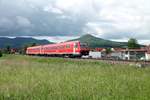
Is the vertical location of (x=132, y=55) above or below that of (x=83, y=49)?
below

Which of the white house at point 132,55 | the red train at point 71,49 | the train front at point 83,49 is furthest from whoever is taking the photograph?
the white house at point 132,55

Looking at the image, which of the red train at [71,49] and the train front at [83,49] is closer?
the red train at [71,49]

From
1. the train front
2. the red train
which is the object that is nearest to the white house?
the red train

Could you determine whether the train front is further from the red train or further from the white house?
the white house

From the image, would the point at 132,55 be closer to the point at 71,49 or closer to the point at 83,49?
the point at 71,49

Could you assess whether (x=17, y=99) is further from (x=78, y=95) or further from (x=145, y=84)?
(x=145, y=84)

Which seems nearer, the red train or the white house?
the red train

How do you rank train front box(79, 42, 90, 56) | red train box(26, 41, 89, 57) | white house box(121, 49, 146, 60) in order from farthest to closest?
white house box(121, 49, 146, 60) → train front box(79, 42, 90, 56) → red train box(26, 41, 89, 57)

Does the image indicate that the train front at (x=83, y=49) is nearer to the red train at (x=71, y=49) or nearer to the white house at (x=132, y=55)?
the red train at (x=71, y=49)

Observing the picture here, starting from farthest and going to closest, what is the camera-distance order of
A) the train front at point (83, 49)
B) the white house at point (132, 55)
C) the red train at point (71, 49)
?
the white house at point (132, 55) → the train front at point (83, 49) → the red train at point (71, 49)

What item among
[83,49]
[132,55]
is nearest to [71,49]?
[83,49]

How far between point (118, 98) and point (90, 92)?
140 cm

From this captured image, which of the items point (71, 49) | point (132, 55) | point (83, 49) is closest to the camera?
point (83, 49)

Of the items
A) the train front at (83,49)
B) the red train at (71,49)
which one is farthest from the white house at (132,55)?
the train front at (83,49)
